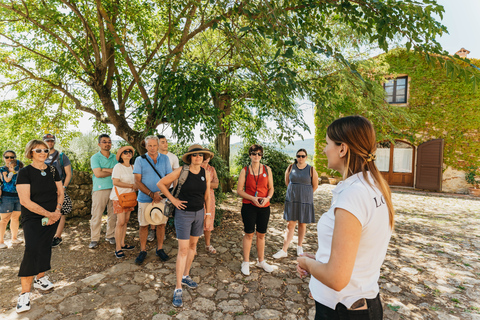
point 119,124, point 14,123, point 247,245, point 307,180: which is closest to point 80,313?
point 247,245

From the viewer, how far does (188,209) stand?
3320 millimetres

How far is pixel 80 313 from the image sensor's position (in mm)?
2908

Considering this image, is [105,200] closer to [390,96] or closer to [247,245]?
[247,245]

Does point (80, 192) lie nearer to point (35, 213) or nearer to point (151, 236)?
point (151, 236)

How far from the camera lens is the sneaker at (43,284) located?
3.39 meters

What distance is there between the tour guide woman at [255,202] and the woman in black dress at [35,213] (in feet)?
8.25

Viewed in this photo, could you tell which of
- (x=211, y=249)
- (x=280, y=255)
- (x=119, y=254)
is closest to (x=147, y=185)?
(x=119, y=254)

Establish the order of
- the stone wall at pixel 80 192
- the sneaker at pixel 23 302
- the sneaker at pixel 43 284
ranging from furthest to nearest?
the stone wall at pixel 80 192, the sneaker at pixel 43 284, the sneaker at pixel 23 302

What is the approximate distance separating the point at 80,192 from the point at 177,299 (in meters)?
5.22

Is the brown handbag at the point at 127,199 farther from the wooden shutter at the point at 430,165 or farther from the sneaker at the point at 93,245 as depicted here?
the wooden shutter at the point at 430,165

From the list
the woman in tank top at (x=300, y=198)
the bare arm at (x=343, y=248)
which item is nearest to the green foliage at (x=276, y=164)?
the woman in tank top at (x=300, y=198)

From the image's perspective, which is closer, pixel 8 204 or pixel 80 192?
pixel 8 204

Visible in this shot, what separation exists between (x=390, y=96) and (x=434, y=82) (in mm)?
2046

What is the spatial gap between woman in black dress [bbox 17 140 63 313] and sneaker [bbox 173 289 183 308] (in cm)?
163
